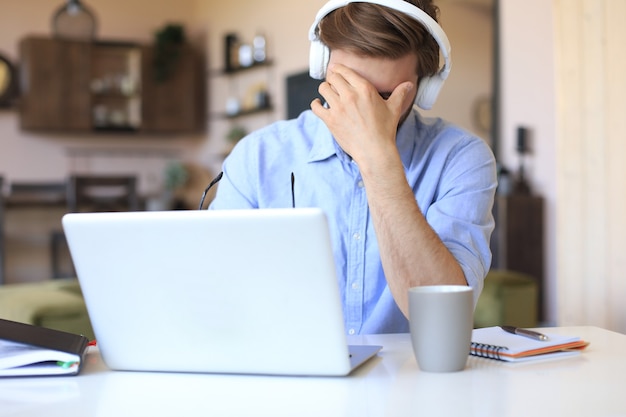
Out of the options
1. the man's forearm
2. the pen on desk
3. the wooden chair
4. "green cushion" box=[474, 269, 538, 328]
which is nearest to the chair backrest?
the wooden chair

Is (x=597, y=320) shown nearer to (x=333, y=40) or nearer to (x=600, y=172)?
(x=600, y=172)

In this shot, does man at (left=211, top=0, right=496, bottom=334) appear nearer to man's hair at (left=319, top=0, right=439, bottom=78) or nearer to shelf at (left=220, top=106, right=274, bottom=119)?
man's hair at (left=319, top=0, right=439, bottom=78)

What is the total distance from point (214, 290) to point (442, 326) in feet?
0.83

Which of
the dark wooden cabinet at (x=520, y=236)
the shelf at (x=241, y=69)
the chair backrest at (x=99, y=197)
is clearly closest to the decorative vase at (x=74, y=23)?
the shelf at (x=241, y=69)

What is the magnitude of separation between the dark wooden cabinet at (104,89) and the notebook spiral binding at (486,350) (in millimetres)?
6247

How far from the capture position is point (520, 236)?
4.40 metres

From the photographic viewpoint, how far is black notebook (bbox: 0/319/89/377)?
94 cm

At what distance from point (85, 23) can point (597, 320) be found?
17.3 feet

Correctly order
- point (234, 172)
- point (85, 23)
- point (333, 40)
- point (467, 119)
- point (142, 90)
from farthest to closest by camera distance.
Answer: point (142, 90) → point (85, 23) → point (467, 119) → point (234, 172) → point (333, 40)

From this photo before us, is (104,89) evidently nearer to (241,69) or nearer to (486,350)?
(241,69)

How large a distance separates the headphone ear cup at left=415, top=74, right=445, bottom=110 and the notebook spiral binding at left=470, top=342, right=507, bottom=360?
0.54 metres

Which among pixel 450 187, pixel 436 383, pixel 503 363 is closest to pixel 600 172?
pixel 450 187

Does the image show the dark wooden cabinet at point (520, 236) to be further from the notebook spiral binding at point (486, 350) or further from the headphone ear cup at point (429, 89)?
the notebook spiral binding at point (486, 350)

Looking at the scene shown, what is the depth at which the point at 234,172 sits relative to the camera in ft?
5.07
